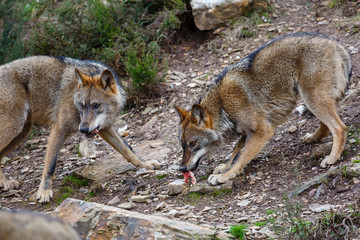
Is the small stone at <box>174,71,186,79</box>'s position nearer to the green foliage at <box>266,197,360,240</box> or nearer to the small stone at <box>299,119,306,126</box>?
the small stone at <box>299,119,306,126</box>

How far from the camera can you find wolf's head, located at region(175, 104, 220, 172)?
22.0 ft

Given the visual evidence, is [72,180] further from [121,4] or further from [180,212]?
[121,4]

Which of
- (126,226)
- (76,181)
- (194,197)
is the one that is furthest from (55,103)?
(126,226)

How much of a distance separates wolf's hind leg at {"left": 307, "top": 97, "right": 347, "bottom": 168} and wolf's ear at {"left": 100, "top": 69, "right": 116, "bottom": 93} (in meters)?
3.49

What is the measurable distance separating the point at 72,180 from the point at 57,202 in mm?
667

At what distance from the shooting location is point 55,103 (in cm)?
796

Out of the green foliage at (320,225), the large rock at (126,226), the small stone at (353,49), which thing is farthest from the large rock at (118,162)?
the small stone at (353,49)

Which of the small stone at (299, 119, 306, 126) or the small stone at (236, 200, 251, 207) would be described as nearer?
the small stone at (236, 200, 251, 207)

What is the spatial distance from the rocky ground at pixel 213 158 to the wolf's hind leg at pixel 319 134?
0.12m

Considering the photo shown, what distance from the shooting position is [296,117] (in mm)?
8188

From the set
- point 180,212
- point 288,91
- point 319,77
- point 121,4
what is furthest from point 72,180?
point 121,4

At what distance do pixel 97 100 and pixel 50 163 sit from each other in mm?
1370

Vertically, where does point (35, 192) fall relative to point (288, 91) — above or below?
below

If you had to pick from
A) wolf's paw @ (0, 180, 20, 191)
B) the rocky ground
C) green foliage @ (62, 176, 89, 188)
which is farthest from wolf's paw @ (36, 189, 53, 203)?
wolf's paw @ (0, 180, 20, 191)
